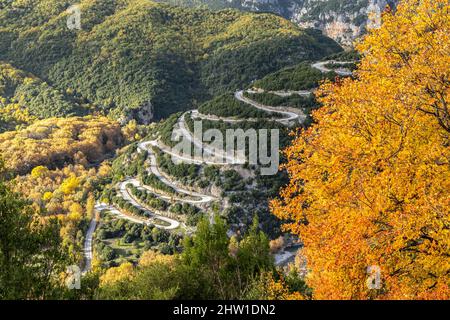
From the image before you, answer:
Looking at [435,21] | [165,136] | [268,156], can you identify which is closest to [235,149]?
[268,156]

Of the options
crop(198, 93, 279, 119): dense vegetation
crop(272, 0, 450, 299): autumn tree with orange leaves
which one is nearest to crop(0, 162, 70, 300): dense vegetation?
crop(272, 0, 450, 299): autumn tree with orange leaves

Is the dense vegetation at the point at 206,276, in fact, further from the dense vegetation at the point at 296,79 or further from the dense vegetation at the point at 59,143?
the dense vegetation at the point at 59,143

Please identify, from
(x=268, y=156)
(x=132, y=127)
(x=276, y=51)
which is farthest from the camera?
(x=276, y=51)

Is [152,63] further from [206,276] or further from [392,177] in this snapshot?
[392,177]

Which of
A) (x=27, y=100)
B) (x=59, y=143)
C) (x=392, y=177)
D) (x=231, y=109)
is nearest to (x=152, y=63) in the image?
(x=27, y=100)

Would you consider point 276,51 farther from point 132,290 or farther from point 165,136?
point 132,290

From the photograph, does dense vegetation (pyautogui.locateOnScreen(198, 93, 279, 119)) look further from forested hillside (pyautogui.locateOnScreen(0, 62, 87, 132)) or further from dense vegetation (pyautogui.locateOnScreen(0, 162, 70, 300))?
forested hillside (pyautogui.locateOnScreen(0, 62, 87, 132))

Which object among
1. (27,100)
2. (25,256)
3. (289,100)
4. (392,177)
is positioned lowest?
(27,100)
